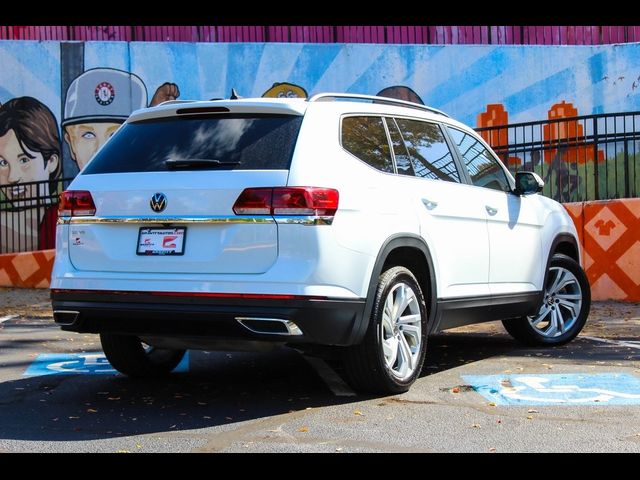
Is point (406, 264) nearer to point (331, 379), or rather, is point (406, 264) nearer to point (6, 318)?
point (331, 379)

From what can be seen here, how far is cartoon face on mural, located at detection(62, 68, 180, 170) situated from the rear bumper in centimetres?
1276

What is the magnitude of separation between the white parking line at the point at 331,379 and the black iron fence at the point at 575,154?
696 centimetres

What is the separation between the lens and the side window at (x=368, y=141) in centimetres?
546

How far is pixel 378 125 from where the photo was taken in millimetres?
5855

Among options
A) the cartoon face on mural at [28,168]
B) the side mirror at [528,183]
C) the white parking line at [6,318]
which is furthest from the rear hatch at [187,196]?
the cartoon face on mural at [28,168]

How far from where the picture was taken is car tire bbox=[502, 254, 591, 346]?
7684 millimetres

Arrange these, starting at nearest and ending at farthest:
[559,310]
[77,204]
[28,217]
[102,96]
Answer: [77,204] → [559,310] → [28,217] → [102,96]

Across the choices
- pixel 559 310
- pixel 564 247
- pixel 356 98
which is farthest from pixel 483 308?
pixel 564 247

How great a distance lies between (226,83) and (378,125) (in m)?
12.2

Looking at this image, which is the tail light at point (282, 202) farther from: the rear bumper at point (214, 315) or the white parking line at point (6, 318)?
the white parking line at point (6, 318)

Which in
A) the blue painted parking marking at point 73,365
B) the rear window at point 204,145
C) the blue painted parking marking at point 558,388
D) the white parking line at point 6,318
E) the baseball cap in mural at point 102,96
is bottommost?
the blue painted parking marking at point 558,388

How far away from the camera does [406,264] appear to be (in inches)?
232

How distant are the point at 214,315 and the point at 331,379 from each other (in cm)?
157

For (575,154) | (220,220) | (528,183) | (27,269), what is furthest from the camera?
(27,269)
